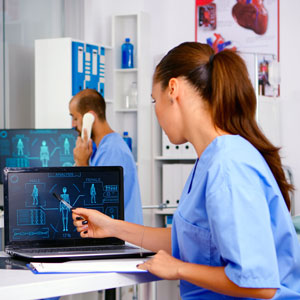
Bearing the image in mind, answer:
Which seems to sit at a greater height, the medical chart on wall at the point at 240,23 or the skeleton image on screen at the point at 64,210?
the medical chart on wall at the point at 240,23

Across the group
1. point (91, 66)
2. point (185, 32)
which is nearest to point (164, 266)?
point (91, 66)

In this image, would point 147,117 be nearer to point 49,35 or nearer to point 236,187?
A: point 49,35

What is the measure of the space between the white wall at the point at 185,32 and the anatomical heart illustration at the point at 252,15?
Answer: 6.4 inches

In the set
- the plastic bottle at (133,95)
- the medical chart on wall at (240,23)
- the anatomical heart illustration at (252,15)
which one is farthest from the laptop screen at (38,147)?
the anatomical heart illustration at (252,15)

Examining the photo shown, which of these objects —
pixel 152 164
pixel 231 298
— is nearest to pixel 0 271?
pixel 231 298

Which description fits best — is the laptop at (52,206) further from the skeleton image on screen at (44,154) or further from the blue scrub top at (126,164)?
the skeleton image on screen at (44,154)

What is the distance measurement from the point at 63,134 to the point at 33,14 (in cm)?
193

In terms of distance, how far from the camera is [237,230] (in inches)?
45.6

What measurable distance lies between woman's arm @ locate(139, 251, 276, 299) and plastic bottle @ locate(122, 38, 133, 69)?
4.12m

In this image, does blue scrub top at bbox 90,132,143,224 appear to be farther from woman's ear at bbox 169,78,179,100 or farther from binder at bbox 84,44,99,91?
binder at bbox 84,44,99,91

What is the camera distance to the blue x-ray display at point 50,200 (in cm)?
170

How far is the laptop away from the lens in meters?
1.69

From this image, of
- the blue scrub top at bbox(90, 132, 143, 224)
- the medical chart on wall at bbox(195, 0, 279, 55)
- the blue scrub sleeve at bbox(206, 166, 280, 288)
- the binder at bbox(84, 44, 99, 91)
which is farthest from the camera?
the medical chart on wall at bbox(195, 0, 279, 55)

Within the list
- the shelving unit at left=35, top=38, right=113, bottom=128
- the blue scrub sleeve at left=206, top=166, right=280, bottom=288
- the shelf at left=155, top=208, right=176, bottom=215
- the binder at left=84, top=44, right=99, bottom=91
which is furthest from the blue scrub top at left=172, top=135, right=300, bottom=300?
the shelf at left=155, top=208, right=176, bottom=215
